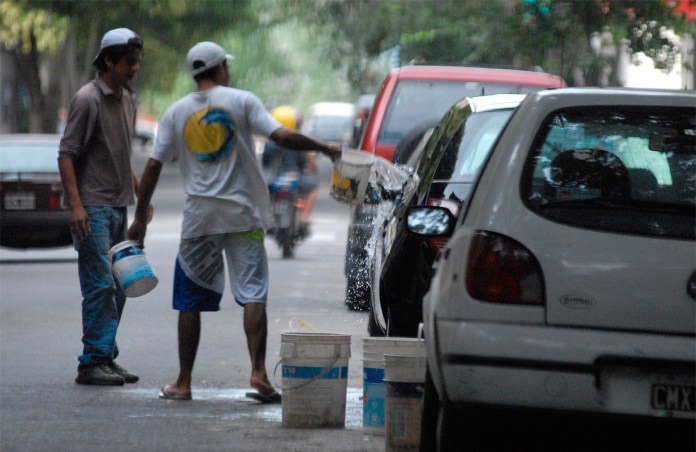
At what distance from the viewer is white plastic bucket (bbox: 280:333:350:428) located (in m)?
7.15

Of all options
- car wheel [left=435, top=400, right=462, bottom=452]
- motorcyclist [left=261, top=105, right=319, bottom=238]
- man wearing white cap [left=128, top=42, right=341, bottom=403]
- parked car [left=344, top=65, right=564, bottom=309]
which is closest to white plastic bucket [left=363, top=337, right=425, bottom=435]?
car wheel [left=435, top=400, right=462, bottom=452]

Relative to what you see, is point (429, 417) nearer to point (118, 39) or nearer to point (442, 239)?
point (442, 239)

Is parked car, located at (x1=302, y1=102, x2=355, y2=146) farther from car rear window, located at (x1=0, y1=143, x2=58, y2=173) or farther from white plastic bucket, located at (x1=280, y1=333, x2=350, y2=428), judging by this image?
white plastic bucket, located at (x1=280, y1=333, x2=350, y2=428)

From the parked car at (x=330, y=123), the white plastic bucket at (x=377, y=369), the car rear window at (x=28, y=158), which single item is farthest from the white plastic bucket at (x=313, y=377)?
the parked car at (x=330, y=123)

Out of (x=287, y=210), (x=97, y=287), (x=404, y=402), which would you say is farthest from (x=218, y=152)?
(x=287, y=210)

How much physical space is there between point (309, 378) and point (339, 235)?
18.5 meters

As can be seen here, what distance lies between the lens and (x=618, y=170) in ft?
17.1

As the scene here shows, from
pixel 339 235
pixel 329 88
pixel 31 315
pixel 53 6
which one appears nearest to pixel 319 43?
pixel 53 6

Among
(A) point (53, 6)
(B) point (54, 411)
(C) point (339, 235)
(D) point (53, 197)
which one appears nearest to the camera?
(B) point (54, 411)

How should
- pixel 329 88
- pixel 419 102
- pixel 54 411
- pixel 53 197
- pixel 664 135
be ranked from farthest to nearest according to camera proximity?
pixel 329 88
pixel 53 197
pixel 419 102
pixel 54 411
pixel 664 135

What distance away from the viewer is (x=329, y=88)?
451 feet

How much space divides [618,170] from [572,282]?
0.51m

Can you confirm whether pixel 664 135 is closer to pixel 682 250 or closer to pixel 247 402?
pixel 682 250

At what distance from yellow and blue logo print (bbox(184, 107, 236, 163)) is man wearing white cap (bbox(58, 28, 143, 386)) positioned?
3.16 feet
